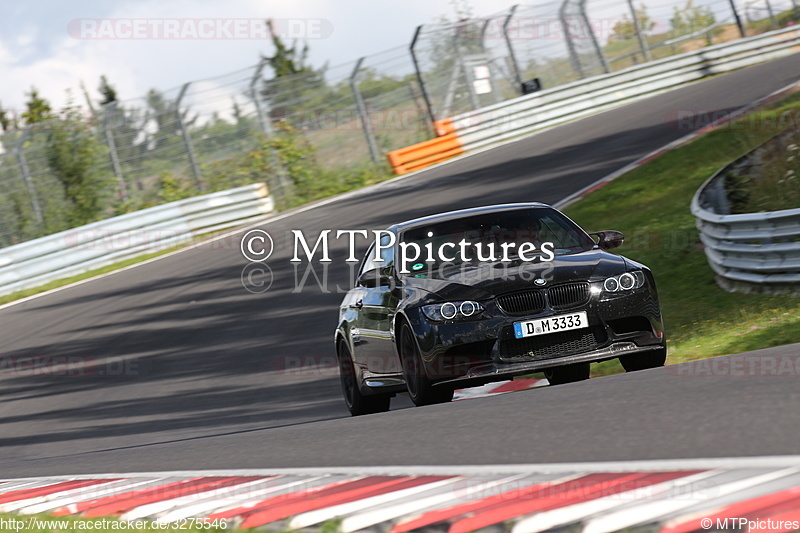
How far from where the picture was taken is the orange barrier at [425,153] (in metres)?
27.0

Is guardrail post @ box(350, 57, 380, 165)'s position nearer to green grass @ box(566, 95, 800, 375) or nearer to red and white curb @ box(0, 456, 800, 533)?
green grass @ box(566, 95, 800, 375)

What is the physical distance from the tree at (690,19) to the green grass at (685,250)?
1260 centimetres

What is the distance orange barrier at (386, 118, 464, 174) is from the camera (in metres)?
27.0

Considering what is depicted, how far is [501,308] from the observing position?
7.61 meters

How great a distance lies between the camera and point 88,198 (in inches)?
1078

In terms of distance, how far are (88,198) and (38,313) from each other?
354 inches

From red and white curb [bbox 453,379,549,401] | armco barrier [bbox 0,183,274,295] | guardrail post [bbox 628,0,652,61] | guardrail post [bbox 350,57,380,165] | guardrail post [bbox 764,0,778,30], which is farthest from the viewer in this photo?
guardrail post [bbox 764,0,778,30]

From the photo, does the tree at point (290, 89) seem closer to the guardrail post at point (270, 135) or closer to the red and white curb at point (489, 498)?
the guardrail post at point (270, 135)

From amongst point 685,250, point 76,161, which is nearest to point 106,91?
point 76,161

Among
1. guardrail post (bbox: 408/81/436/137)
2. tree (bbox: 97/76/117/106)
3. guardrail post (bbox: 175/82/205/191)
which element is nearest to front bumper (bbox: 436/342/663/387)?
guardrail post (bbox: 175/82/205/191)

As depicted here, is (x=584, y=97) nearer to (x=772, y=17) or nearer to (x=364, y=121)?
(x=364, y=121)
